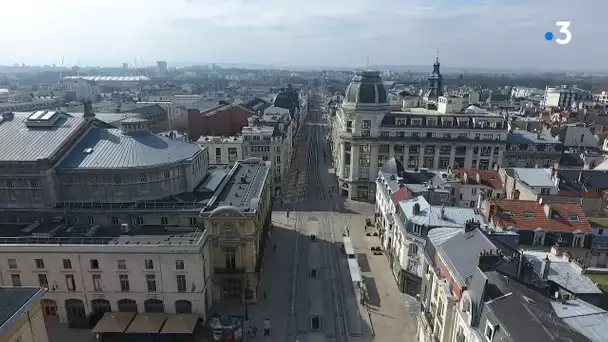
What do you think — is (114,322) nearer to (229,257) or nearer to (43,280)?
(43,280)

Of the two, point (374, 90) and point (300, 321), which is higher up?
point (374, 90)

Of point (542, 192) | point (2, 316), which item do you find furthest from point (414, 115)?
point (2, 316)

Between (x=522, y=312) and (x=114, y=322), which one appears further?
(x=114, y=322)

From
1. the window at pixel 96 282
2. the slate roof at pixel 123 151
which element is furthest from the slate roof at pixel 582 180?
the window at pixel 96 282

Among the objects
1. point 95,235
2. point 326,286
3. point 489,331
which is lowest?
point 326,286

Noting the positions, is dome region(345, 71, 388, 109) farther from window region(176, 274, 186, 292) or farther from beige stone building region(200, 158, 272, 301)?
window region(176, 274, 186, 292)

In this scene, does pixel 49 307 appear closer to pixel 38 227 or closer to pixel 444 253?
pixel 38 227

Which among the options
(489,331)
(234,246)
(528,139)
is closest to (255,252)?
(234,246)
